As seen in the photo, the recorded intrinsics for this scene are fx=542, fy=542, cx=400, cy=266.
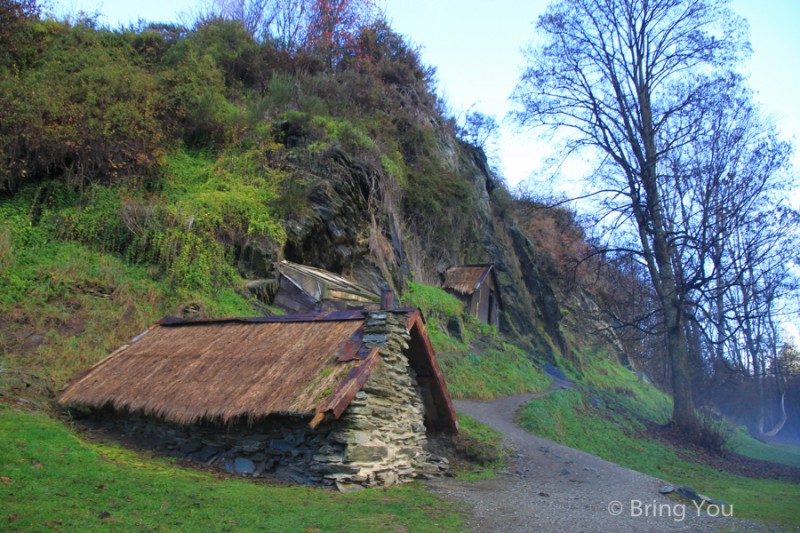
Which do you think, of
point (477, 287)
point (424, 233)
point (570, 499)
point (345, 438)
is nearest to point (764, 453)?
point (477, 287)

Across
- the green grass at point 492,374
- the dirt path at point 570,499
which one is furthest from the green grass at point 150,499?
the green grass at point 492,374

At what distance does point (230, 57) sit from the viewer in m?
24.0

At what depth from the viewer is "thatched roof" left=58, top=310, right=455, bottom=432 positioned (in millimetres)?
8180

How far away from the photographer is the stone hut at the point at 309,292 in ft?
51.2

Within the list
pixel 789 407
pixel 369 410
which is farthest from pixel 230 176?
pixel 789 407

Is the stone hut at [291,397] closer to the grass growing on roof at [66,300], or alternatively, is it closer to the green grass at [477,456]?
the green grass at [477,456]

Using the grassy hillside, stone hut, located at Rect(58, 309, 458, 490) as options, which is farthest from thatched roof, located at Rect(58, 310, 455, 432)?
the grassy hillside

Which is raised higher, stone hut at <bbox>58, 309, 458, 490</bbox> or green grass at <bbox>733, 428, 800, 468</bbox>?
stone hut at <bbox>58, 309, 458, 490</bbox>

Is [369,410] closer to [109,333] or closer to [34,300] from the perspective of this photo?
[109,333]

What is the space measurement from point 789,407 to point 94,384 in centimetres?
5678

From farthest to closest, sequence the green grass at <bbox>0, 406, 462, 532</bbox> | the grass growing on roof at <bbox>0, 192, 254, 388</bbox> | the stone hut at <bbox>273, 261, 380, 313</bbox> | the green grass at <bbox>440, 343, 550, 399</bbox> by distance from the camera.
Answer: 1. the green grass at <bbox>440, 343, 550, 399</bbox>
2. the stone hut at <bbox>273, 261, 380, 313</bbox>
3. the grass growing on roof at <bbox>0, 192, 254, 388</bbox>
4. the green grass at <bbox>0, 406, 462, 532</bbox>

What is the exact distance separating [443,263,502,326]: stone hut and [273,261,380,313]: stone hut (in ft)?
32.3

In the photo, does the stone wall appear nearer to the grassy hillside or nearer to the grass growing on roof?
the grass growing on roof

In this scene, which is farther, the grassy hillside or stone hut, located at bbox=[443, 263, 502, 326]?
stone hut, located at bbox=[443, 263, 502, 326]
